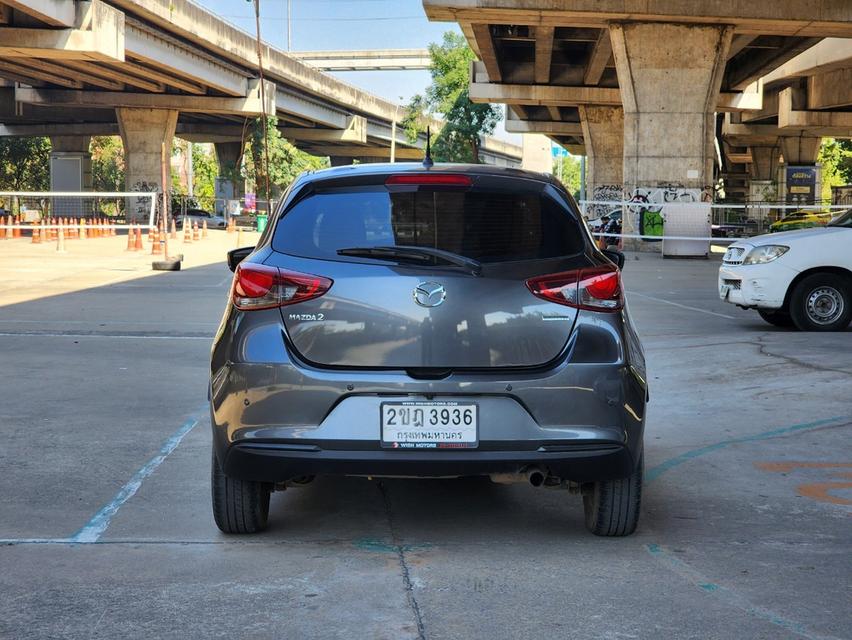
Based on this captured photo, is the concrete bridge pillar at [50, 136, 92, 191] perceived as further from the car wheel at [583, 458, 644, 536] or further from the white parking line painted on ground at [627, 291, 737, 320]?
the car wheel at [583, 458, 644, 536]

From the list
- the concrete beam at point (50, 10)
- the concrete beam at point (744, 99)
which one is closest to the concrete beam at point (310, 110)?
the concrete beam at point (744, 99)

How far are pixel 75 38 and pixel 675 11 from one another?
1828 cm

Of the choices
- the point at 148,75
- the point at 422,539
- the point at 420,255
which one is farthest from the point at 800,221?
the point at 420,255

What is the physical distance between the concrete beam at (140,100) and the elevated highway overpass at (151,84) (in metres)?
0.05

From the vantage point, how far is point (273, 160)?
75312 mm

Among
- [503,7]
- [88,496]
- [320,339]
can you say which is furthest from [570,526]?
[503,7]

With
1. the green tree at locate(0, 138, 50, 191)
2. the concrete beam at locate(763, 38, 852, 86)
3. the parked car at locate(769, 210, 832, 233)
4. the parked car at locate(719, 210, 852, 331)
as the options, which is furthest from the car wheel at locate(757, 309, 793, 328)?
the green tree at locate(0, 138, 50, 191)

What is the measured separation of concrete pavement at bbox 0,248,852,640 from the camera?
4.02 m

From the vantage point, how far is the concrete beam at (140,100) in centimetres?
5784

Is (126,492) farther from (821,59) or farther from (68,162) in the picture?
(68,162)

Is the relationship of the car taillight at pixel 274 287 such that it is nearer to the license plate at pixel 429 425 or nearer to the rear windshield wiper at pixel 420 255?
the rear windshield wiper at pixel 420 255

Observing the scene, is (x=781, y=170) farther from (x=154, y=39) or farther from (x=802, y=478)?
(x=802, y=478)

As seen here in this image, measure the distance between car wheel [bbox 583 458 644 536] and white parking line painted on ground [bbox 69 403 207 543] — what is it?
2075 millimetres

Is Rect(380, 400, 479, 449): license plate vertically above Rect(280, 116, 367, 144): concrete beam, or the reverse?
Rect(280, 116, 367, 144): concrete beam
